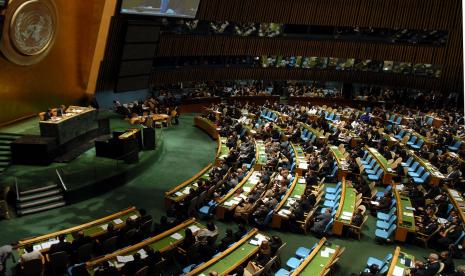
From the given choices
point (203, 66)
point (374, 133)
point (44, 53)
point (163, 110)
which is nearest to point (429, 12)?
point (374, 133)

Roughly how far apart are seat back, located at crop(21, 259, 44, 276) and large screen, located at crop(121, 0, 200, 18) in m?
11.5

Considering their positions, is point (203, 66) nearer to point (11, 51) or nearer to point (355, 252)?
point (11, 51)

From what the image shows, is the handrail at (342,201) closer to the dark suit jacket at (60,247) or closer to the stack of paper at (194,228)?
the stack of paper at (194,228)

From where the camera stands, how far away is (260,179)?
496 inches

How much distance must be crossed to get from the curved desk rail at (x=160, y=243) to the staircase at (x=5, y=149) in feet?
19.2

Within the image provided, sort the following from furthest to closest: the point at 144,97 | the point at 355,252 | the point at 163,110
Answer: the point at 144,97
the point at 163,110
the point at 355,252

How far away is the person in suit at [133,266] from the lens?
24.3 ft

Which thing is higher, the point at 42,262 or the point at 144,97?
the point at 144,97

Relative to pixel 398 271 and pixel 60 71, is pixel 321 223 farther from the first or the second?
pixel 60 71

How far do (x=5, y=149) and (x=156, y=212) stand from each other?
18.0 ft

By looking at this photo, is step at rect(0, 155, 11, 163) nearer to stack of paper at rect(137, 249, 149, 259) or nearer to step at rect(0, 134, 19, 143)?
step at rect(0, 134, 19, 143)

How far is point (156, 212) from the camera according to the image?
444 inches

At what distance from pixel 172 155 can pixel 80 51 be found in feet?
19.5

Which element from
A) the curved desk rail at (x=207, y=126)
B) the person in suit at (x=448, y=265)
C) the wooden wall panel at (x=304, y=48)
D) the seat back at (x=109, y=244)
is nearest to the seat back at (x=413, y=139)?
the curved desk rail at (x=207, y=126)
